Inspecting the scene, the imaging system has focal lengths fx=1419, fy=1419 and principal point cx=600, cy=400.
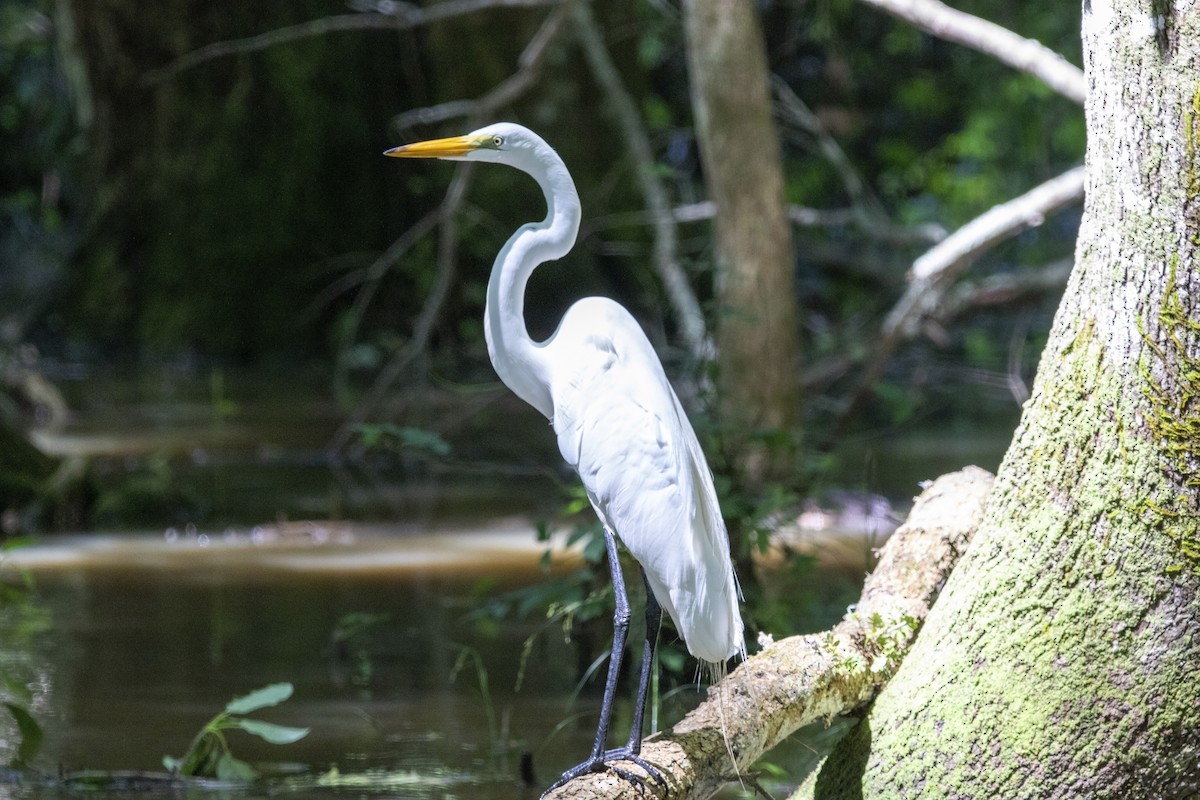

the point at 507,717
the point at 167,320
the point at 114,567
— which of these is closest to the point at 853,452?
the point at 114,567

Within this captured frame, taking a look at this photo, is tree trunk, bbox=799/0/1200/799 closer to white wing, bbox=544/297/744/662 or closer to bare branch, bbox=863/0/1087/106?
white wing, bbox=544/297/744/662

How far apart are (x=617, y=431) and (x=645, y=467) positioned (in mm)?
86

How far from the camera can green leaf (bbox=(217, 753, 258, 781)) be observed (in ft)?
11.8

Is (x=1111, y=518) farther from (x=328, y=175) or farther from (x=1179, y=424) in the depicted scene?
(x=328, y=175)

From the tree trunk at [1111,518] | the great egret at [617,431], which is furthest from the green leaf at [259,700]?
the tree trunk at [1111,518]

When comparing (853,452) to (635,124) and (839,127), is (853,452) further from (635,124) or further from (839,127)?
(839,127)

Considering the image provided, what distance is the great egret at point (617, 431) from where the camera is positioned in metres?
2.57

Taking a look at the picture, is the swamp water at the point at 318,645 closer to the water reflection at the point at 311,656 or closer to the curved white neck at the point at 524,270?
the water reflection at the point at 311,656

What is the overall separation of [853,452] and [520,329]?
7060mm

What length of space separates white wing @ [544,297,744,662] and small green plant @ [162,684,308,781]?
123 cm

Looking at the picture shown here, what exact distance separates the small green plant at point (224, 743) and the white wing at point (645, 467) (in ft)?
4.02

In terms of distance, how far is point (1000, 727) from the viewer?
7.94 ft

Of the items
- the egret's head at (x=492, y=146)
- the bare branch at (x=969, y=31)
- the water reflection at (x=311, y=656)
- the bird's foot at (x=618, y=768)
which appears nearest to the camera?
the bird's foot at (x=618, y=768)

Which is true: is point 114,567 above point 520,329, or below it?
below
